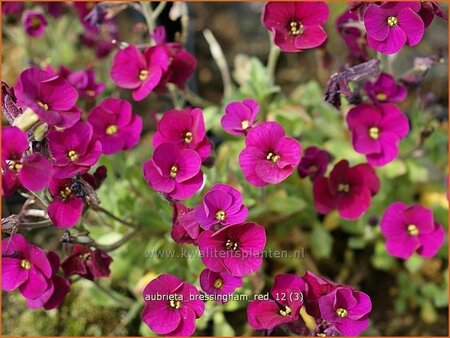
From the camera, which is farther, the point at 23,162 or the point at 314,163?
the point at 314,163

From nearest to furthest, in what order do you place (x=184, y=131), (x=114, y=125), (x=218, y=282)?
1. (x=218, y=282)
2. (x=184, y=131)
3. (x=114, y=125)

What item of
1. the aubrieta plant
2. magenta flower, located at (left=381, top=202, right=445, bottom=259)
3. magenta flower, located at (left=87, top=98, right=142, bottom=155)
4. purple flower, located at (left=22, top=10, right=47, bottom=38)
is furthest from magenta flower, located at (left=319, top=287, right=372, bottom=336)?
purple flower, located at (left=22, top=10, right=47, bottom=38)

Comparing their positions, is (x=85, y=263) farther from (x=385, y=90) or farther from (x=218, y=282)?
(x=385, y=90)

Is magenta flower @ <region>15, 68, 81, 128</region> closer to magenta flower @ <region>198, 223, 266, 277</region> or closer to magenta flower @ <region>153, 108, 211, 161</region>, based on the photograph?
magenta flower @ <region>153, 108, 211, 161</region>

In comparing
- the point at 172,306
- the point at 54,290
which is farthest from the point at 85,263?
the point at 172,306

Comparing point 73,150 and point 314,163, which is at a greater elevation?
point 73,150

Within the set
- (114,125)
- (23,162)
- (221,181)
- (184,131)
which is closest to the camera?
(23,162)

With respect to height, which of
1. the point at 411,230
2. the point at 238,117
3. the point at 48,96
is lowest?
the point at 411,230
